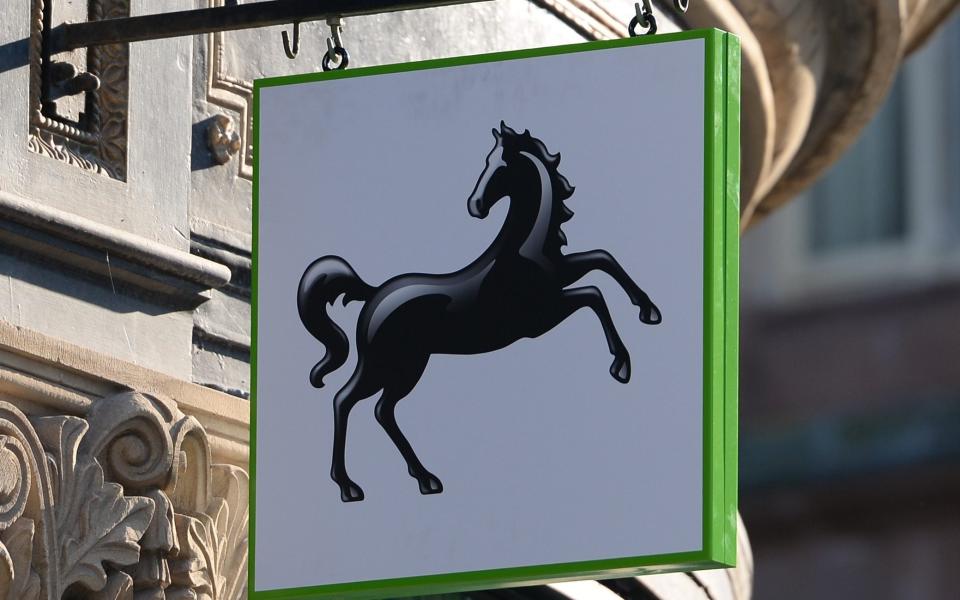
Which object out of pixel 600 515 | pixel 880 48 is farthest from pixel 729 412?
pixel 880 48

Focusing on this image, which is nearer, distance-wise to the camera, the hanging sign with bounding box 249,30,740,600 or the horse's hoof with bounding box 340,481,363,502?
the hanging sign with bounding box 249,30,740,600

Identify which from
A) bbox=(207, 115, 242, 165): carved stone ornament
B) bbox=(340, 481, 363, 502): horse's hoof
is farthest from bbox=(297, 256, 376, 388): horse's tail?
bbox=(207, 115, 242, 165): carved stone ornament

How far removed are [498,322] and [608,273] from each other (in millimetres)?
294

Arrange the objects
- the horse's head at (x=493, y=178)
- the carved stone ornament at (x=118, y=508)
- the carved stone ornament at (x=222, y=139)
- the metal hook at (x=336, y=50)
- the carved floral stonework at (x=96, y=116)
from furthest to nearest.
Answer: the carved stone ornament at (x=222, y=139) → the carved floral stonework at (x=96, y=116) → the metal hook at (x=336, y=50) → the carved stone ornament at (x=118, y=508) → the horse's head at (x=493, y=178)

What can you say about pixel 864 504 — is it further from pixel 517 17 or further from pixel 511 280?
pixel 511 280

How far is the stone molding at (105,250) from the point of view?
272 inches

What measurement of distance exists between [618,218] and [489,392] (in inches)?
19.2

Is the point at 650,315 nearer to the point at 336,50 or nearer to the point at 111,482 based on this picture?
the point at 336,50

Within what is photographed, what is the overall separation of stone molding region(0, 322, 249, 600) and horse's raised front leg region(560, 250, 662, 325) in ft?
3.98

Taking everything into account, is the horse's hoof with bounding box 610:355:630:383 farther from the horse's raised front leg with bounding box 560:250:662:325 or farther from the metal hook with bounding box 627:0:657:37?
the metal hook with bounding box 627:0:657:37

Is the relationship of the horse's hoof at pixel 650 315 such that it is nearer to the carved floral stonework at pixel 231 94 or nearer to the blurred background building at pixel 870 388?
the carved floral stonework at pixel 231 94

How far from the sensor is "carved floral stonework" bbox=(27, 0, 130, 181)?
23.5ft

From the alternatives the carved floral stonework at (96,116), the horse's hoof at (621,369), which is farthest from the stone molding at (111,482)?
the horse's hoof at (621,369)

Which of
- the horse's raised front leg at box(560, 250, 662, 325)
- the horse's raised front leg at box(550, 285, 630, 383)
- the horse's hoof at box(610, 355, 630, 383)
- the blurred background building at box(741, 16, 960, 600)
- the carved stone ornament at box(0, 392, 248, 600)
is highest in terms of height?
the horse's raised front leg at box(560, 250, 662, 325)
